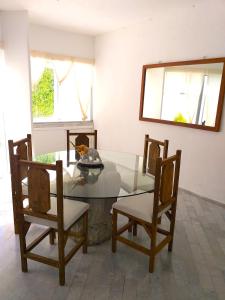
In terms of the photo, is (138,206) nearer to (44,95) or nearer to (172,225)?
(172,225)

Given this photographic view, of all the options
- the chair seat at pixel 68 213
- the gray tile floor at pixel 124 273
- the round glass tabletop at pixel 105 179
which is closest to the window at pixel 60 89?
the round glass tabletop at pixel 105 179

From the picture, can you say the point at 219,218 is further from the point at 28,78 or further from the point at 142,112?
the point at 28,78

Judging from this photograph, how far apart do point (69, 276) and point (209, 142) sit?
232cm

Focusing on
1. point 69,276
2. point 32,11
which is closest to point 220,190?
point 69,276

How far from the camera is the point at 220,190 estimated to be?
3012 millimetres

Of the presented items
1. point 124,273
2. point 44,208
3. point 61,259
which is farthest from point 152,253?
point 44,208

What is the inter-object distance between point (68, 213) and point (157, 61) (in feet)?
9.05

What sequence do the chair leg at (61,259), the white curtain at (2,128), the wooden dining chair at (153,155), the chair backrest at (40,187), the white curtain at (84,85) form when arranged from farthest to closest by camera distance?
the white curtain at (84,85), the white curtain at (2,128), the wooden dining chair at (153,155), the chair leg at (61,259), the chair backrest at (40,187)

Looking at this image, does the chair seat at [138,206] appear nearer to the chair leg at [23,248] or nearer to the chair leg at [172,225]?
the chair leg at [172,225]

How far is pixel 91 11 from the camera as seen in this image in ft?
Answer: 10.7

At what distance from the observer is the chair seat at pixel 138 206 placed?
183cm

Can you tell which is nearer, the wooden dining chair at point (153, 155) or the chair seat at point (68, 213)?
the chair seat at point (68, 213)

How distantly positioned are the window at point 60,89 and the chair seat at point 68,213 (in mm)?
2791

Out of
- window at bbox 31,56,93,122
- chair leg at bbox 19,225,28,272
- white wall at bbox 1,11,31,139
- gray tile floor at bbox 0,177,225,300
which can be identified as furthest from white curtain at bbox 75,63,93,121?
chair leg at bbox 19,225,28,272
